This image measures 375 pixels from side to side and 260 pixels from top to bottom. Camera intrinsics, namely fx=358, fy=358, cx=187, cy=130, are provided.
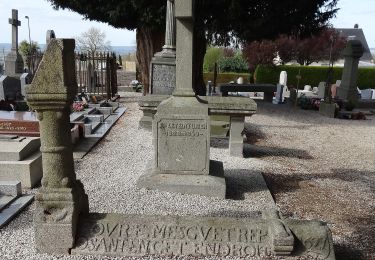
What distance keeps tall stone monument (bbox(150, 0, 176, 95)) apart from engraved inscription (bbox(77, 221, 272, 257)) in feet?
21.8

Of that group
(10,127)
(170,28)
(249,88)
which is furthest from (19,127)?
(249,88)

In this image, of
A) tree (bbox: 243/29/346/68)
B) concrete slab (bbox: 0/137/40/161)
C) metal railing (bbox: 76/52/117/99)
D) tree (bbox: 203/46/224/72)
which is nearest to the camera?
concrete slab (bbox: 0/137/40/161)

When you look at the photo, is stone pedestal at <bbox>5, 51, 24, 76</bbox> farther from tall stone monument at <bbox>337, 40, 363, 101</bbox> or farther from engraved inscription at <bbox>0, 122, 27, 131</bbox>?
tall stone monument at <bbox>337, 40, 363, 101</bbox>

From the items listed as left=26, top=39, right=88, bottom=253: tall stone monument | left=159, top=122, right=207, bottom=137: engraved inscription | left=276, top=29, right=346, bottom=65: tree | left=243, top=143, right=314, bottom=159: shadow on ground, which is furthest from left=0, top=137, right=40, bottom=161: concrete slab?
left=276, top=29, right=346, bottom=65: tree

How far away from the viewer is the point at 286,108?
50.3 ft

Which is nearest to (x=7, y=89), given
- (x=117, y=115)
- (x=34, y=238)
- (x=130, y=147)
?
(x=117, y=115)

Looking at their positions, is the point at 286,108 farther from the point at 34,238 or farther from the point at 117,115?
the point at 34,238

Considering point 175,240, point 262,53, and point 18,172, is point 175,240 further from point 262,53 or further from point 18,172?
point 262,53

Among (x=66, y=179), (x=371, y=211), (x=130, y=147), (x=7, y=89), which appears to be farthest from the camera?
(x=7, y=89)

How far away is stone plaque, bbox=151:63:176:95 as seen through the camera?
9.77 meters

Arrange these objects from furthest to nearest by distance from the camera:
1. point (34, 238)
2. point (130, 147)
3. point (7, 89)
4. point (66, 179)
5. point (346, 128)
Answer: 1. point (7, 89)
2. point (346, 128)
3. point (130, 147)
4. point (34, 238)
5. point (66, 179)

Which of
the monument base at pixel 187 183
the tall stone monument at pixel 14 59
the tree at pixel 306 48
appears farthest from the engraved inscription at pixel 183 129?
the tree at pixel 306 48

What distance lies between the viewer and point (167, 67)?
9758 millimetres

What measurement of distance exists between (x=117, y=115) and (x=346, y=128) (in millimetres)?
7348
